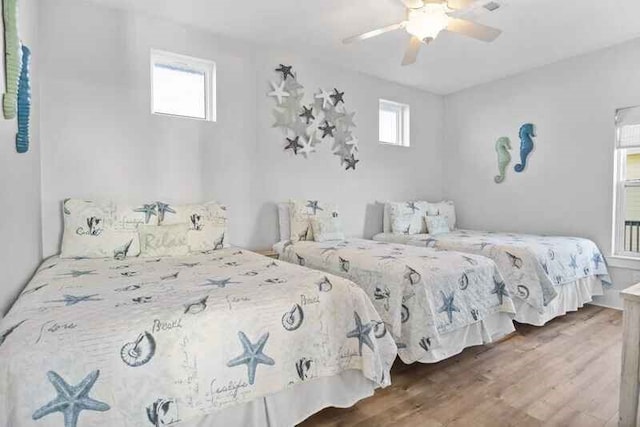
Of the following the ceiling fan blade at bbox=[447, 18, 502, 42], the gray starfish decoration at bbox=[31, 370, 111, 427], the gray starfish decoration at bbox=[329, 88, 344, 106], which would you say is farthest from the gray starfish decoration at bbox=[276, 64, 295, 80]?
the gray starfish decoration at bbox=[31, 370, 111, 427]

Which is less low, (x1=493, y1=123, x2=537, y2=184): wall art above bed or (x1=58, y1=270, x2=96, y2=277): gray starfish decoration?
(x1=493, y1=123, x2=537, y2=184): wall art above bed

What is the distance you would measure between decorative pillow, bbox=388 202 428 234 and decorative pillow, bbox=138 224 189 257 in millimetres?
2372

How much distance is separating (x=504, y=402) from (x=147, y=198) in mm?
2827

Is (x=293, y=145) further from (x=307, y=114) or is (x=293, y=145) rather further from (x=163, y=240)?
(x=163, y=240)

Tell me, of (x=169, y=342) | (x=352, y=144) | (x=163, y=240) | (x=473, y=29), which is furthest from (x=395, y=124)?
(x=169, y=342)

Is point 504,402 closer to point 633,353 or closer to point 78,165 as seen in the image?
point 633,353

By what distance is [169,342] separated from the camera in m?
1.23

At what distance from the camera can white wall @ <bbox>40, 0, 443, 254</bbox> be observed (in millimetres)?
2506

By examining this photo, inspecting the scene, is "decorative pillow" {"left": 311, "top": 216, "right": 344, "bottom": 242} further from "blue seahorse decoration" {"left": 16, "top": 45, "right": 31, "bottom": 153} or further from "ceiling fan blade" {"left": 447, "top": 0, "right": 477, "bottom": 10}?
"blue seahorse decoration" {"left": 16, "top": 45, "right": 31, "bottom": 153}

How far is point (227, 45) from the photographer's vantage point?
3.17 meters

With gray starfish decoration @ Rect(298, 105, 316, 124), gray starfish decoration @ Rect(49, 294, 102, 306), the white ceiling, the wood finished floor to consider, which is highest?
the white ceiling

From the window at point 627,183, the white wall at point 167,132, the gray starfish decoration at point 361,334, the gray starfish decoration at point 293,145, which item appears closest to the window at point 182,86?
the white wall at point 167,132

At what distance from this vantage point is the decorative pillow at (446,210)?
4.36m

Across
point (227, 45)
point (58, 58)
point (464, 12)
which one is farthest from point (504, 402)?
point (58, 58)
